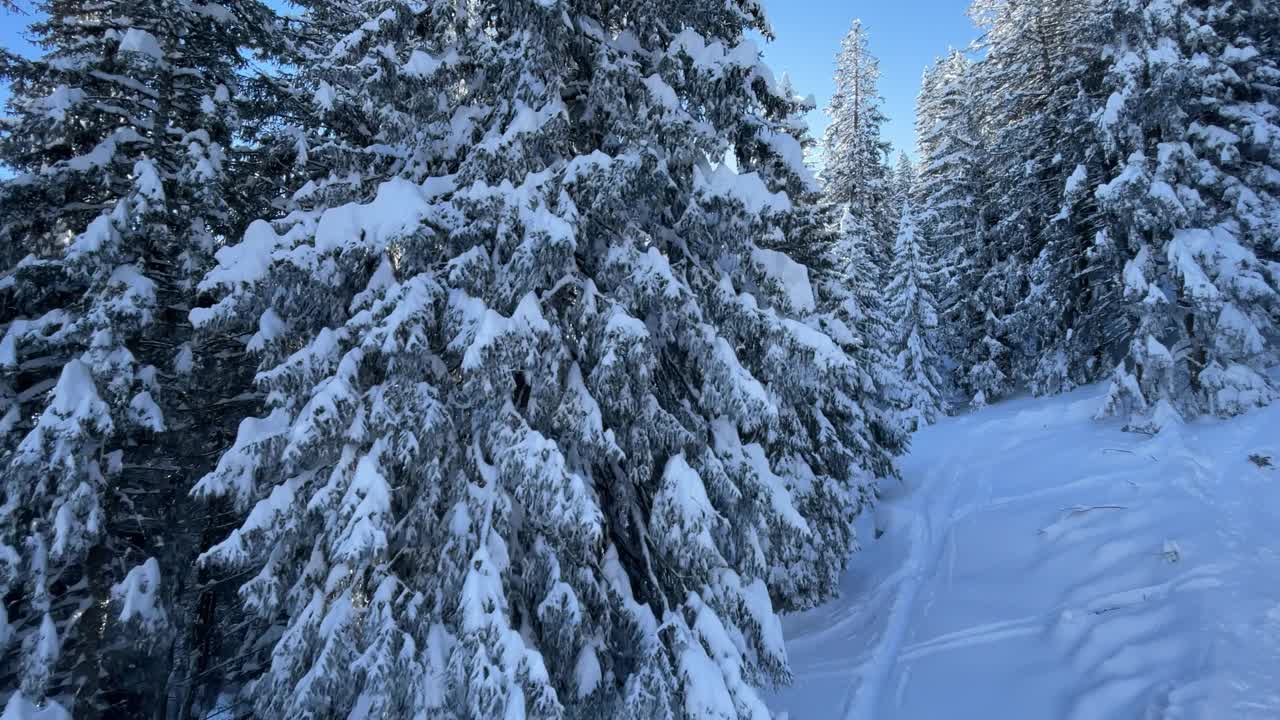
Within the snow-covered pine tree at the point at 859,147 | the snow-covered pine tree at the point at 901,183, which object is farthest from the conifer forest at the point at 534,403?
the snow-covered pine tree at the point at 901,183

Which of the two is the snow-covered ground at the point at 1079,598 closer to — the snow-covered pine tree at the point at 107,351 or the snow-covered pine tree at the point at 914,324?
the snow-covered pine tree at the point at 107,351

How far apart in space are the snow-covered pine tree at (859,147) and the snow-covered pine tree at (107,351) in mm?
19669

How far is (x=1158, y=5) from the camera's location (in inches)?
533

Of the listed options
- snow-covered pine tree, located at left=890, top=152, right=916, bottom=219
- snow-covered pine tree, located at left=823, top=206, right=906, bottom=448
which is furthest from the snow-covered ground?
snow-covered pine tree, located at left=890, top=152, right=916, bottom=219

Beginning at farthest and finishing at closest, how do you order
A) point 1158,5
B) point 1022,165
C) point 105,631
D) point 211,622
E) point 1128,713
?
point 1022,165
point 1158,5
point 211,622
point 105,631
point 1128,713

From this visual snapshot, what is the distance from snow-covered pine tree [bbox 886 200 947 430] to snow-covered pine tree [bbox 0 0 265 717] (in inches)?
940

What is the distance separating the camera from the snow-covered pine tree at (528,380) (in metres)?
4.88

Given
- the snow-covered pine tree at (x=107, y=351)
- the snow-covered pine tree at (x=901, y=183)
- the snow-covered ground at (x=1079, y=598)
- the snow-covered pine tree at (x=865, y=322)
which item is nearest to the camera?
the snow-covered ground at (x=1079, y=598)

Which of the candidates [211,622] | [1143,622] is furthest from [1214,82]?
[211,622]

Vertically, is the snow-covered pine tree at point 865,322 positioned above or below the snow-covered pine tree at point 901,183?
below

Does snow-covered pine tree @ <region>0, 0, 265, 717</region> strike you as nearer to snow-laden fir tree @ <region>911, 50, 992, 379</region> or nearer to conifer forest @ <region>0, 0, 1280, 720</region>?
conifer forest @ <region>0, 0, 1280, 720</region>

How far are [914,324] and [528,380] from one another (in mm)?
23995

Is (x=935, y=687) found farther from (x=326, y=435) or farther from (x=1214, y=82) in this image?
(x=1214, y=82)

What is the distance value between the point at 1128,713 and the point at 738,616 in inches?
186
